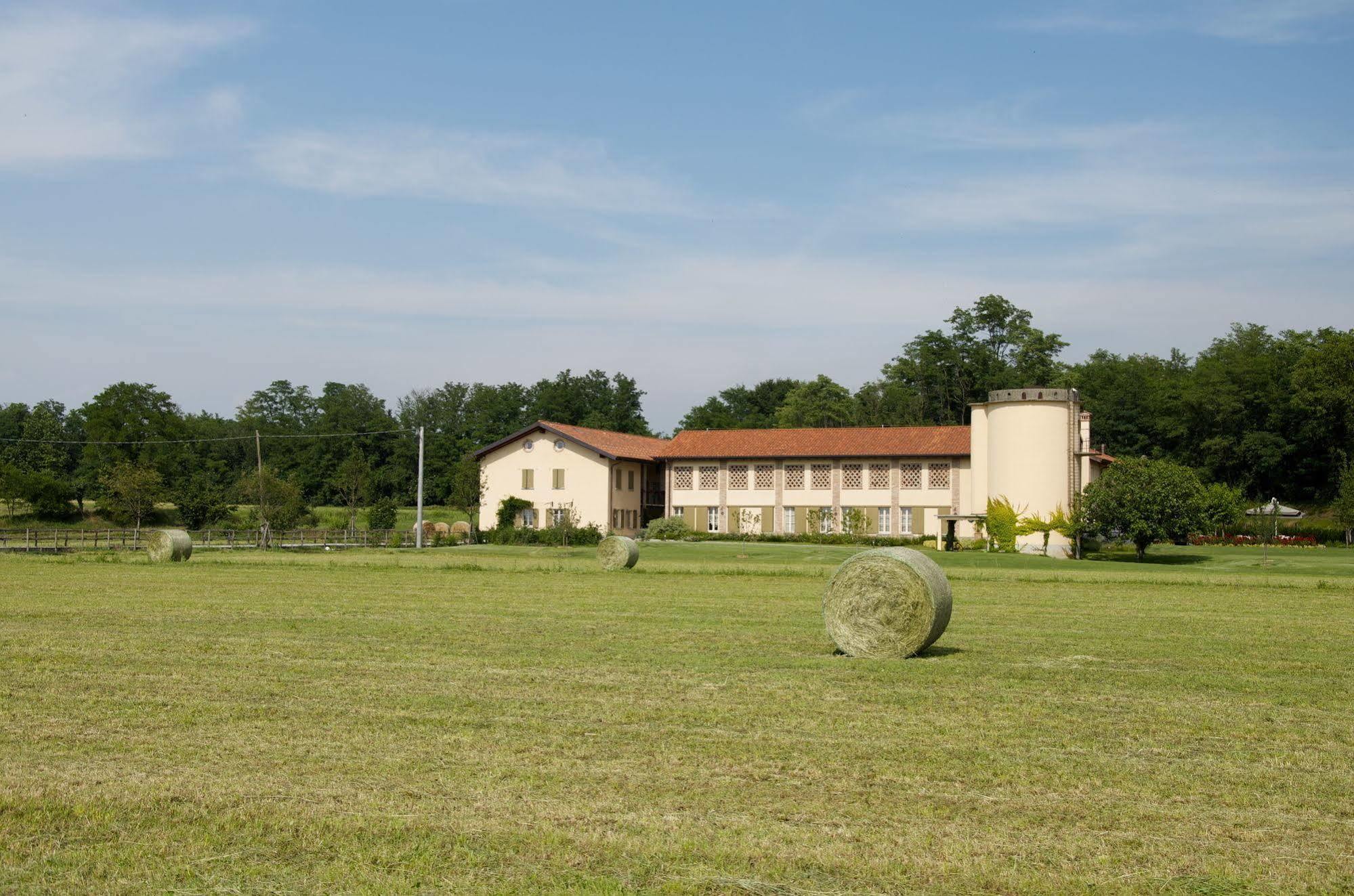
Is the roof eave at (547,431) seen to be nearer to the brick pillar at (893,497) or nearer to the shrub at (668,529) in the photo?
the shrub at (668,529)

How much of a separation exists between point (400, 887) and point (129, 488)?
67.5 metres

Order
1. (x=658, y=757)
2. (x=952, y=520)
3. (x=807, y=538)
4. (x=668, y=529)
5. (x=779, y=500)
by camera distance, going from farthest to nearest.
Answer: (x=779, y=500) → (x=668, y=529) → (x=807, y=538) → (x=952, y=520) → (x=658, y=757)

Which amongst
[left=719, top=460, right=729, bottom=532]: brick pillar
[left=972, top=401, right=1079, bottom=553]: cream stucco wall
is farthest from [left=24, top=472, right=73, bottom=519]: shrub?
[left=972, top=401, right=1079, bottom=553]: cream stucco wall

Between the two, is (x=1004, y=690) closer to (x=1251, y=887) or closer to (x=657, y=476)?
(x=1251, y=887)

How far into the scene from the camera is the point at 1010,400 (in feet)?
192

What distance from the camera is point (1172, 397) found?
92125mm

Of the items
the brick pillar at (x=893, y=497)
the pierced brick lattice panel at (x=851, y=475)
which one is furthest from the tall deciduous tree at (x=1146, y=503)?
the pierced brick lattice panel at (x=851, y=475)

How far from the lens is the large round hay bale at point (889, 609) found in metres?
16.0

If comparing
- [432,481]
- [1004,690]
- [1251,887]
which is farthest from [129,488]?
[1251,887]

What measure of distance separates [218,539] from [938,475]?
119 ft

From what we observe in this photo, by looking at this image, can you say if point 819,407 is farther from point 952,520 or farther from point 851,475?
point 952,520

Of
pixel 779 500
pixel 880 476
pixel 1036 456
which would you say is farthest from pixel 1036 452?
pixel 779 500

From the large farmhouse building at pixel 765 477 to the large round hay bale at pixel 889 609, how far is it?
1805 inches

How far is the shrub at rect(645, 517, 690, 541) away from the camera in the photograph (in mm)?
67625
